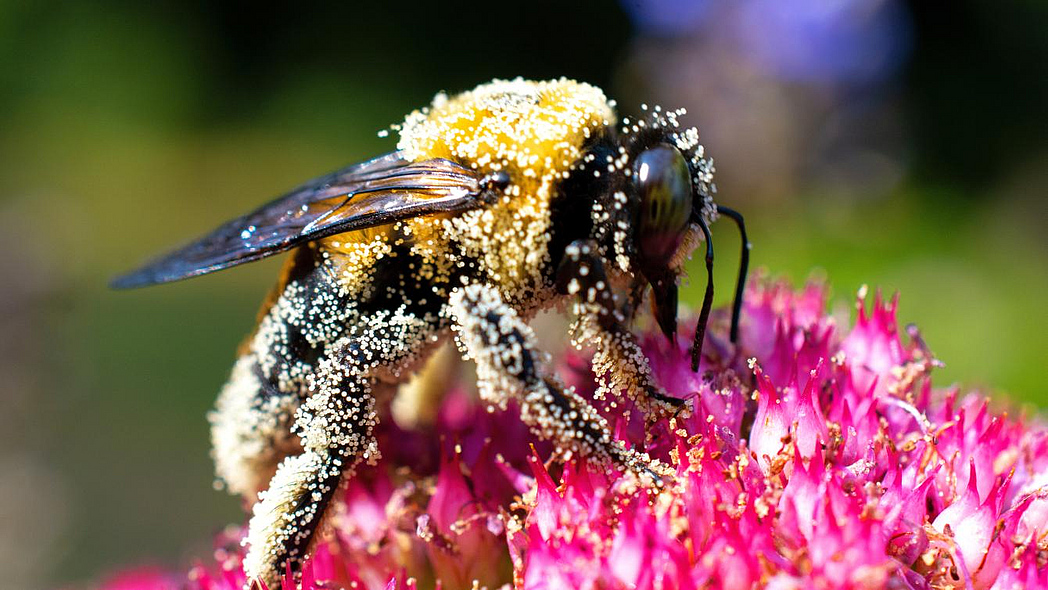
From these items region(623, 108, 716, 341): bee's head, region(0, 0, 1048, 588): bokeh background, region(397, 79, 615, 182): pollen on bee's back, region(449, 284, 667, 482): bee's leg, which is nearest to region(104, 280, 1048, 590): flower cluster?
region(449, 284, 667, 482): bee's leg

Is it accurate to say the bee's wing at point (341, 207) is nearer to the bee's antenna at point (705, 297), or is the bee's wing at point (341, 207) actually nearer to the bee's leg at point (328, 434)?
the bee's leg at point (328, 434)

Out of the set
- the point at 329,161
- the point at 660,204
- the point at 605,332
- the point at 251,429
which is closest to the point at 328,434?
the point at 251,429

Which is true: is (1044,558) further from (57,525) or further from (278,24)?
(278,24)

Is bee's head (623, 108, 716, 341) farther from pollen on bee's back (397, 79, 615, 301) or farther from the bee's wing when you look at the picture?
the bee's wing

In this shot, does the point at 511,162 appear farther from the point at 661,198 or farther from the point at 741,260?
the point at 741,260

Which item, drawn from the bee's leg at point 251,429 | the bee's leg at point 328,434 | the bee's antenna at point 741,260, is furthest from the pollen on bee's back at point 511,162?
the bee's leg at point 251,429

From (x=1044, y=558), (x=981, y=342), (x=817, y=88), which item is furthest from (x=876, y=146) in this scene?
(x=1044, y=558)
